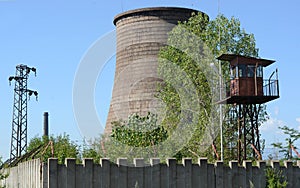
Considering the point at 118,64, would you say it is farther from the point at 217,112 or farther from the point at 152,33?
the point at 217,112

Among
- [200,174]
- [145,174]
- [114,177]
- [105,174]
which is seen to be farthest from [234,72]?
[105,174]

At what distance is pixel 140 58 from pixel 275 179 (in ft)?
82.3

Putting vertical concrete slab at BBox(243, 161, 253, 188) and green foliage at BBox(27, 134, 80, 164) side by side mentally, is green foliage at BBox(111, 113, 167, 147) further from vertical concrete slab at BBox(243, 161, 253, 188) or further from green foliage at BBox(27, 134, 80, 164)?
vertical concrete slab at BBox(243, 161, 253, 188)

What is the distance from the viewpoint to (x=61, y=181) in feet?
44.3

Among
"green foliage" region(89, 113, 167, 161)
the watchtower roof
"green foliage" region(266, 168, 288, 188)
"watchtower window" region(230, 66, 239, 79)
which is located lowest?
"green foliage" region(266, 168, 288, 188)

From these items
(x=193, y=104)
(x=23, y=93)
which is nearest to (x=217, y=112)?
(x=193, y=104)

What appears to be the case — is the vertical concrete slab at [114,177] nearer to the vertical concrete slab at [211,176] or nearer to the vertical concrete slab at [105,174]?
the vertical concrete slab at [105,174]

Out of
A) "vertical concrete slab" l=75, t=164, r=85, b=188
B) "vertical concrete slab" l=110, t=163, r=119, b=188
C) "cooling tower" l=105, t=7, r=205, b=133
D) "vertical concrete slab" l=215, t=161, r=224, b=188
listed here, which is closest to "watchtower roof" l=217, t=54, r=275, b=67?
"vertical concrete slab" l=215, t=161, r=224, b=188

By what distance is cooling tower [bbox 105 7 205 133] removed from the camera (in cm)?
3862

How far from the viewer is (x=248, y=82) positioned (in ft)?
74.9

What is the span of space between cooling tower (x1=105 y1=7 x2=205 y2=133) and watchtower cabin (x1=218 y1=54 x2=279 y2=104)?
1445cm

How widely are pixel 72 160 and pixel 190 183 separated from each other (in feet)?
10.2

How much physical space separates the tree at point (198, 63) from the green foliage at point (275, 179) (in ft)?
46.3

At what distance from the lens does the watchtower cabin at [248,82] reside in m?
22.6
